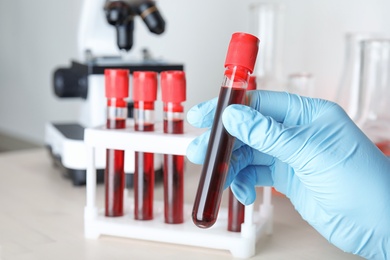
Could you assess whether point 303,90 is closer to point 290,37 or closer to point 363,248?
point 290,37

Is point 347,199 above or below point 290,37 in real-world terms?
below

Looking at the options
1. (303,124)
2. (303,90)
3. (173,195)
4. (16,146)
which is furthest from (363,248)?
(16,146)

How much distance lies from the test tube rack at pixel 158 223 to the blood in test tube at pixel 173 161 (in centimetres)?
2

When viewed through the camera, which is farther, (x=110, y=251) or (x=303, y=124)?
(x=110, y=251)

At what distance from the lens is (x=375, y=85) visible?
4.69 feet

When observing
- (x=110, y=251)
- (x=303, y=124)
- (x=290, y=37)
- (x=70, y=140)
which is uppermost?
(x=290, y=37)

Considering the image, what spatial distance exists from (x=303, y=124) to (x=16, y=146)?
97.3 inches

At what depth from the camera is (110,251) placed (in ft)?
3.39

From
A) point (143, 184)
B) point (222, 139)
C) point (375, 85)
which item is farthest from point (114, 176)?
point (375, 85)

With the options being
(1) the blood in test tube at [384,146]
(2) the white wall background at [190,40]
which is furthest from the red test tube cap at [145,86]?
(2) the white wall background at [190,40]

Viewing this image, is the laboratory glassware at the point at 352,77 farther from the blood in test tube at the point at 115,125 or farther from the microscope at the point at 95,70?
the blood in test tube at the point at 115,125

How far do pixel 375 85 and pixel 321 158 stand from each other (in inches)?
24.6

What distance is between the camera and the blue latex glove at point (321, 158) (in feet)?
2.81

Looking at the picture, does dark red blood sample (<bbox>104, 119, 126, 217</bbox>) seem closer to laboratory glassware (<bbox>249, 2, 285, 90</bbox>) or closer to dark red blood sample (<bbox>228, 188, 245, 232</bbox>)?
dark red blood sample (<bbox>228, 188, 245, 232</bbox>)
